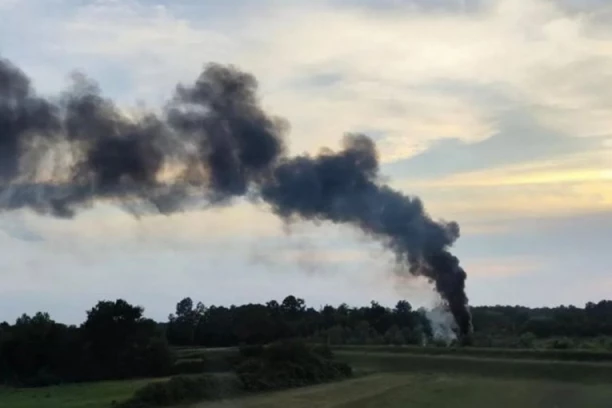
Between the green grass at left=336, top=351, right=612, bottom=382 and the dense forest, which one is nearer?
the green grass at left=336, top=351, right=612, bottom=382

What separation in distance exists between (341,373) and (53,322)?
104 ft

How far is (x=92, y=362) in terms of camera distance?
73188 millimetres

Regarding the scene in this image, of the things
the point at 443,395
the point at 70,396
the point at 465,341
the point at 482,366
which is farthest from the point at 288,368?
the point at 465,341

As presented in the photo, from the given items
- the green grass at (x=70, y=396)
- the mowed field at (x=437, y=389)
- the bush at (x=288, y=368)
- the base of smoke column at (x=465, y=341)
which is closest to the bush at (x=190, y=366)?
the green grass at (x=70, y=396)

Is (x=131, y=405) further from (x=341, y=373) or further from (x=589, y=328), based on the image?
(x=589, y=328)

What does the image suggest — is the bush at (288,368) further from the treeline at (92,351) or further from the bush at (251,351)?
the treeline at (92,351)

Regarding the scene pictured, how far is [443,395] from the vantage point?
47.7 metres

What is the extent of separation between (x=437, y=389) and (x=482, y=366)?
7245mm

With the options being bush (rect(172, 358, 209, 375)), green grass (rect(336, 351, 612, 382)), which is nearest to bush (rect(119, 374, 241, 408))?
green grass (rect(336, 351, 612, 382))

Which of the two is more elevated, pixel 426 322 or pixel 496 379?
pixel 426 322

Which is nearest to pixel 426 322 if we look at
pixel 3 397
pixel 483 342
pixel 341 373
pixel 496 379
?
pixel 483 342

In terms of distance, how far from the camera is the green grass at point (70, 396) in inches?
1925

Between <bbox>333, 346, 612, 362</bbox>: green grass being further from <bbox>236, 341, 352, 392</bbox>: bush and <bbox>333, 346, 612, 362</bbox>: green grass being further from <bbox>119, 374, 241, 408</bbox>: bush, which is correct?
<bbox>119, 374, 241, 408</bbox>: bush

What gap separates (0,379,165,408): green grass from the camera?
4890cm
